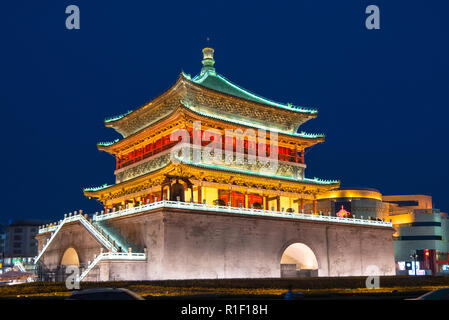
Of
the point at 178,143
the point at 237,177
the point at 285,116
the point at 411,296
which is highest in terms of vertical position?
the point at 285,116

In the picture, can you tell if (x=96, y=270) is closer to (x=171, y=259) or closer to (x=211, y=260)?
(x=171, y=259)

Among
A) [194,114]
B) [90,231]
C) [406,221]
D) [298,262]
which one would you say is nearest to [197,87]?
[194,114]

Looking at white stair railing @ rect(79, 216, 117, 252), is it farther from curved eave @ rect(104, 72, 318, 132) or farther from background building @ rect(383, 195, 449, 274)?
background building @ rect(383, 195, 449, 274)

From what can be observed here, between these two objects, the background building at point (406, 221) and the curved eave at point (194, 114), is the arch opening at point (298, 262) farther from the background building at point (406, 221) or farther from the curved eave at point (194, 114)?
the background building at point (406, 221)

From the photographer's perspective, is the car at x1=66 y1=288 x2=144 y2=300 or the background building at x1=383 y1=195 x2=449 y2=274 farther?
the background building at x1=383 y1=195 x2=449 y2=274

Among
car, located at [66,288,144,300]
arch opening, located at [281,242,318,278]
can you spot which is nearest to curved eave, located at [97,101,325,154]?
arch opening, located at [281,242,318,278]

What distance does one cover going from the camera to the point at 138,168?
42.8m

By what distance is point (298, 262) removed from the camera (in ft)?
133

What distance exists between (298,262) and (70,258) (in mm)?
18937

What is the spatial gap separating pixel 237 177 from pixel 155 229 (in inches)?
350

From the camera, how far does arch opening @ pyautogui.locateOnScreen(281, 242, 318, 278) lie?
37.8 metres

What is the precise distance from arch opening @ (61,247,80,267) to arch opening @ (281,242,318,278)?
1662 centimetres
